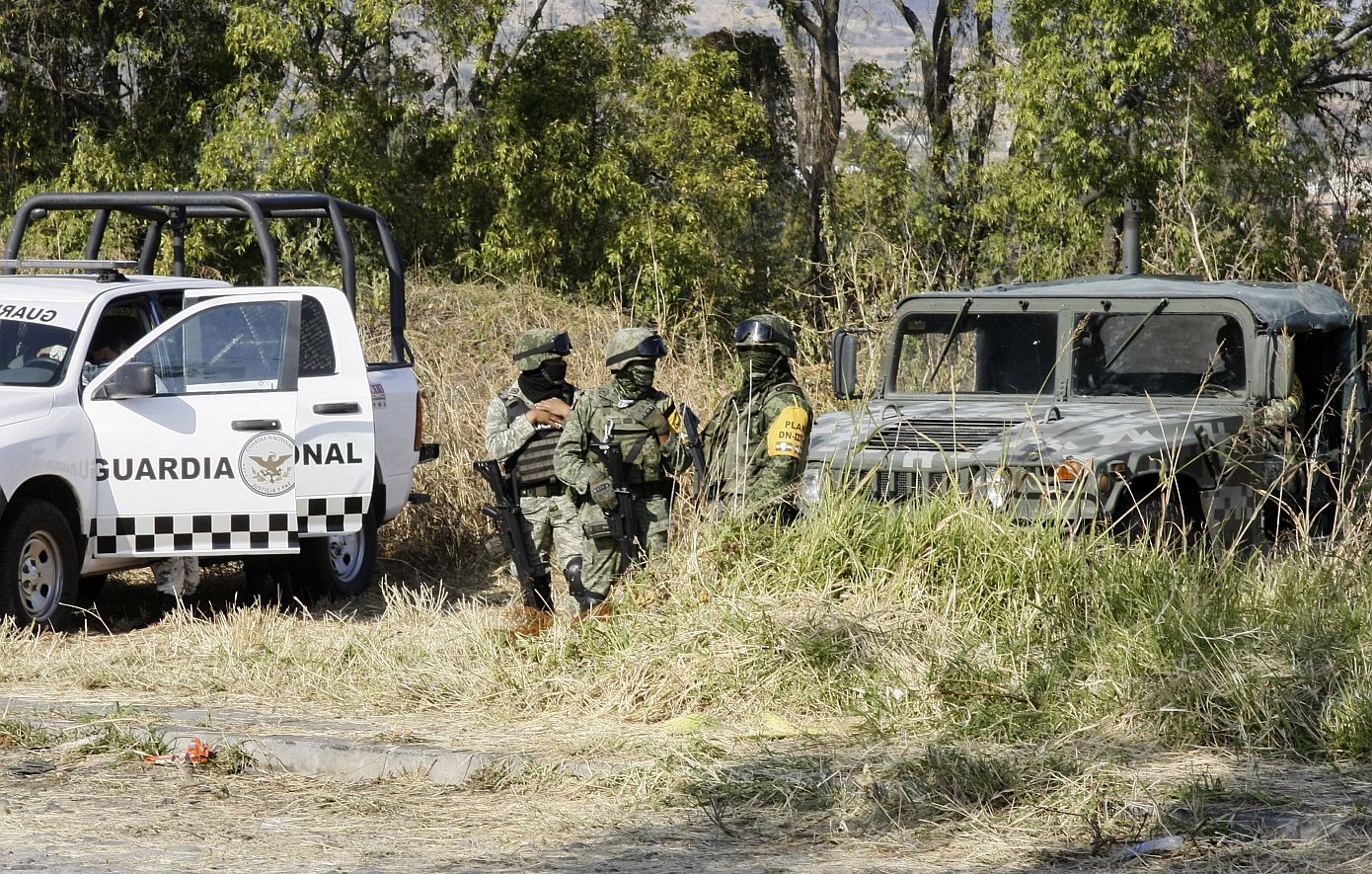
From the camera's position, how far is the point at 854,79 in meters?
25.0

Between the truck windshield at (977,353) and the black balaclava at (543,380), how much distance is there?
6.02 feet

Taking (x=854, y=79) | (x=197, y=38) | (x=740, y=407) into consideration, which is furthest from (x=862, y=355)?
(x=854, y=79)

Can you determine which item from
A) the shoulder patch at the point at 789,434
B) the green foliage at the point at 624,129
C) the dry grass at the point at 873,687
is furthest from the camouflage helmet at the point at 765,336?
the green foliage at the point at 624,129

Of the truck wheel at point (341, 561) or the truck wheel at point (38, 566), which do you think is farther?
the truck wheel at point (341, 561)

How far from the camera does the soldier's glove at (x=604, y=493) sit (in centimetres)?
679

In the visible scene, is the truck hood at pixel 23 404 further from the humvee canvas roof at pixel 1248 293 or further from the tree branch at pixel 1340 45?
the tree branch at pixel 1340 45

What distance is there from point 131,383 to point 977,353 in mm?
4045

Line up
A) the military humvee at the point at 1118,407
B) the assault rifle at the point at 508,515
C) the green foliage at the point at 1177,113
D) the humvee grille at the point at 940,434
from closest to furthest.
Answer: the military humvee at the point at 1118,407 < the humvee grille at the point at 940,434 < the assault rifle at the point at 508,515 < the green foliage at the point at 1177,113

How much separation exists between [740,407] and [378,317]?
9.02m

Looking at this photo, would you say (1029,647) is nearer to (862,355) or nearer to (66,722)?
(66,722)

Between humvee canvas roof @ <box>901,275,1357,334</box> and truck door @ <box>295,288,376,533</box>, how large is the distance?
2769 millimetres

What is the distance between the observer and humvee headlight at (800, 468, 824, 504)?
7.00 metres

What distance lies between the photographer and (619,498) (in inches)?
268

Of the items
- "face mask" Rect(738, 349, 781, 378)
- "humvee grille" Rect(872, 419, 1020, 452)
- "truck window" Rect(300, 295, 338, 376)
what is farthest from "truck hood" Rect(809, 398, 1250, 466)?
"truck window" Rect(300, 295, 338, 376)
